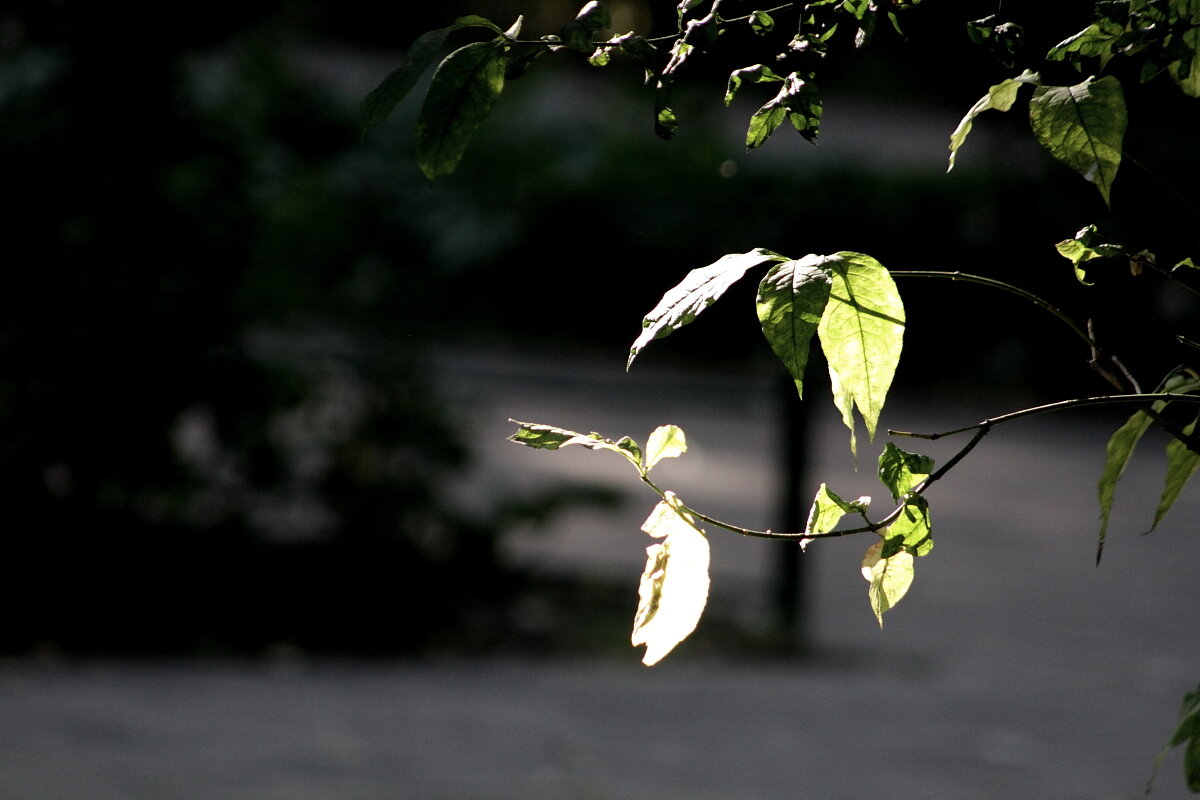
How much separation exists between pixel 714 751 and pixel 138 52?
11.1ft

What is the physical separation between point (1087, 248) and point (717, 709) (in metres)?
4.13

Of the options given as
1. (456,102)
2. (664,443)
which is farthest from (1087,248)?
(456,102)

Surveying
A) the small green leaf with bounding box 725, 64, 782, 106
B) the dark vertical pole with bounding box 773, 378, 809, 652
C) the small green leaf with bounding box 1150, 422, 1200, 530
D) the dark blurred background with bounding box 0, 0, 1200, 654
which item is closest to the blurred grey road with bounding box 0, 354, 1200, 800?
the dark vertical pole with bounding box 773, 378, 809, 652

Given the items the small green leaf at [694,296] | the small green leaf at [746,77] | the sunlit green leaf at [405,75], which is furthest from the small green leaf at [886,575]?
the sunlit green leaf at [405,75]

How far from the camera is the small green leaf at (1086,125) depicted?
1093 millimetres

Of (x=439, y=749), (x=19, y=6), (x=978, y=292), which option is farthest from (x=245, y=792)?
(x=978, y=292)

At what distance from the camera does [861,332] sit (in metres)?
1.12

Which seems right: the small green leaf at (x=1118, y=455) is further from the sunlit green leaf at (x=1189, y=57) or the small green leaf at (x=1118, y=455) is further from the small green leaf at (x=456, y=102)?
the small green leaf at (x=456, y=102)

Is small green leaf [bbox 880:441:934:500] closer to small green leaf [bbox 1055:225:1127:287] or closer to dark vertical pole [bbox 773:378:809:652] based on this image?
small green leaf [bbox 1055:225:1127:287]

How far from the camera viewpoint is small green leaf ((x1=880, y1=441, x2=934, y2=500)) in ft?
3.72

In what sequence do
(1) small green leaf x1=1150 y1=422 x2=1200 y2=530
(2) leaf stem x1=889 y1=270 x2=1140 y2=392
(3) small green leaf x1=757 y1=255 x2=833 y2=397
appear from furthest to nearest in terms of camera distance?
1. (1) small green leaf x1=1150 y1=422 x2=1200 y2=530
2. (2) leaf stem x1=889 y1=270 x2=1140 y2=392
3. (3) small green leaf x1=757 y1=255 x2=833 y2=397

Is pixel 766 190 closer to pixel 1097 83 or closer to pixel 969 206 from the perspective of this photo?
pixel 969 206

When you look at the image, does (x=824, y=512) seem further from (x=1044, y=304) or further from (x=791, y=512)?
(x=791, y=512)

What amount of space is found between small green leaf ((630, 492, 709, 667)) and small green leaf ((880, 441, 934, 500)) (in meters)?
0.15
